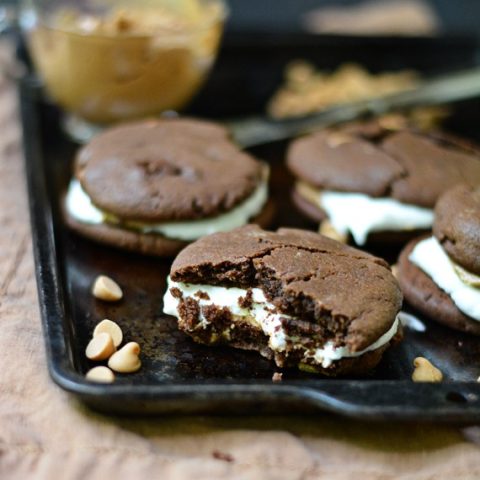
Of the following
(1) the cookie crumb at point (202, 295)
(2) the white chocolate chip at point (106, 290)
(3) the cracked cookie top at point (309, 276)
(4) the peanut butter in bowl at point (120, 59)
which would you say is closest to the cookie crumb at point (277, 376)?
(3) the cracked cookie top at point (309, 276)

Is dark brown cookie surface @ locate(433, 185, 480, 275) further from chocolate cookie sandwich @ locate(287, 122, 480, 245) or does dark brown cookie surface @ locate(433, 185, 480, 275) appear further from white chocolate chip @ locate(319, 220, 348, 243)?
white chocolate chip @ locate(319, 220, 348, 243)

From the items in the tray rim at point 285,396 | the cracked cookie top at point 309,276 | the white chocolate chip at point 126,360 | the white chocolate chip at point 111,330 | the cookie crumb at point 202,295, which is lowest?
the white chocolate chip at point 111,330

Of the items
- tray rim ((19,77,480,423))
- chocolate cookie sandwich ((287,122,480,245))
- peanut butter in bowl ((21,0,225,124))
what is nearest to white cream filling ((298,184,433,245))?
chocolate cookie sandwich ((287,122,480,245))

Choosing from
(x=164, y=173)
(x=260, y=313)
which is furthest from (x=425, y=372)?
(x=164, y=173)

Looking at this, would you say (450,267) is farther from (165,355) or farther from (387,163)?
(165,355)

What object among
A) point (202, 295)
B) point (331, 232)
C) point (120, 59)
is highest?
point (120, 59)

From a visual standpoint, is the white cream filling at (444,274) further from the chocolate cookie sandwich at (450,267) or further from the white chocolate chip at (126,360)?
the white chocolate chip at (126,360)
